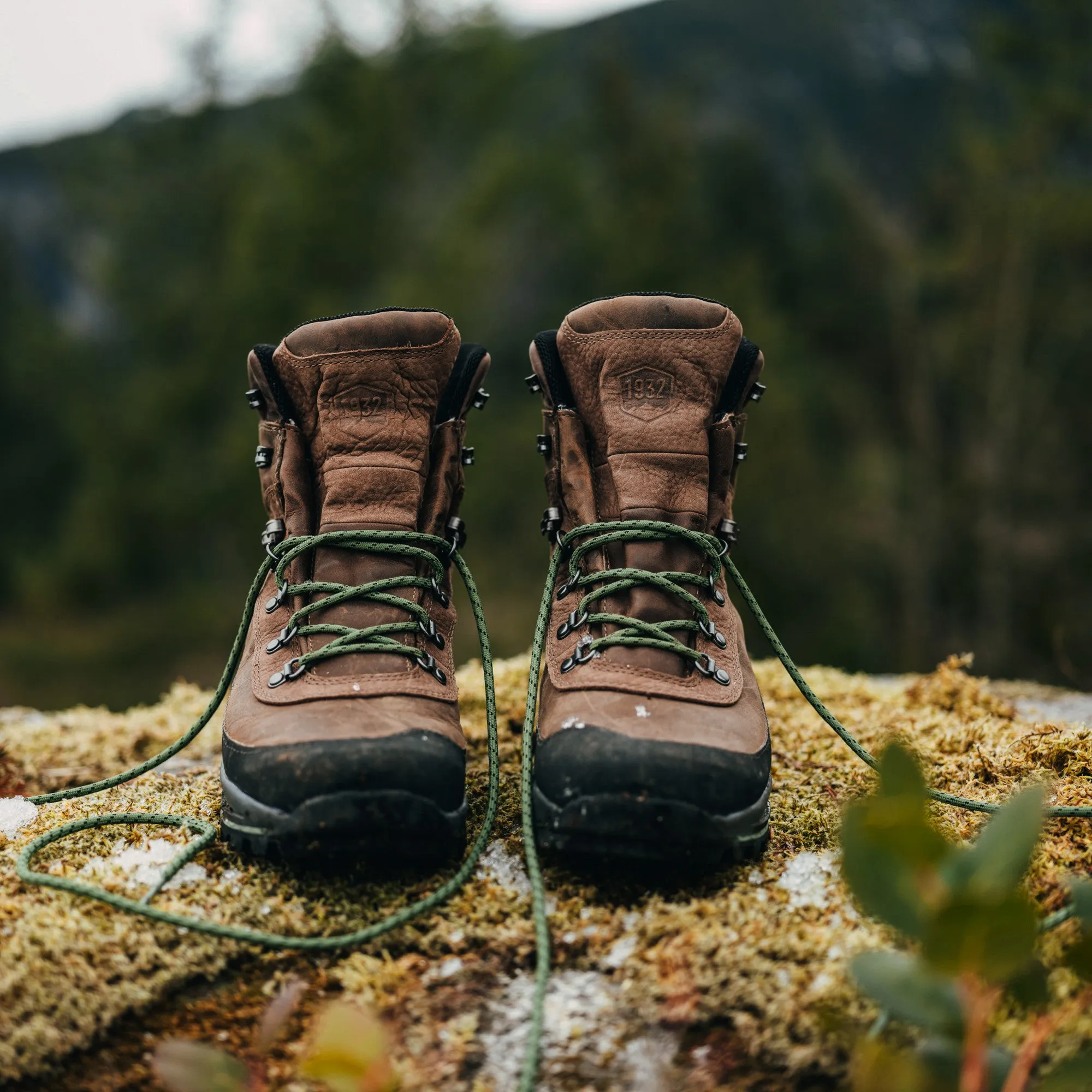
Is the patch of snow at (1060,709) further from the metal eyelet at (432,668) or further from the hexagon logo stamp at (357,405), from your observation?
the hexagon logo stamp at (357,405)

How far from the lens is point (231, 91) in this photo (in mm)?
16422

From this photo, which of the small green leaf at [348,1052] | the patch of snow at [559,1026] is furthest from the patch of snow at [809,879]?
the small green leaf at [348,1052]

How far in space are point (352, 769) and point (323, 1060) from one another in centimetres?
65

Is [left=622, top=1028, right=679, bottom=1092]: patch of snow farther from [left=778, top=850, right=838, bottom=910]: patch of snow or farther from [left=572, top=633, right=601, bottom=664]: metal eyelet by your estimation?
[left=572, top=633, right=601, bottom=664]: metal eyelet

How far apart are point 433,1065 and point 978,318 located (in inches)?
576

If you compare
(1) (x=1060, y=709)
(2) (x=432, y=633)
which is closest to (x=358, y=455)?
(2) (x=432, y=633)

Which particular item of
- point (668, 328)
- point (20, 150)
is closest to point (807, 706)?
point (668, 328)

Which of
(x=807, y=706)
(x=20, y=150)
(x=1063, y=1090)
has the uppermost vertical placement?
(x=20, y=150)

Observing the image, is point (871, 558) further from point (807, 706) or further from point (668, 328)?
point (668, 328)

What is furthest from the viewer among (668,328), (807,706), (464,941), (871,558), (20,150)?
(20,150)

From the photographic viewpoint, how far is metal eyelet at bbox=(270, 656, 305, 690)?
193 cm

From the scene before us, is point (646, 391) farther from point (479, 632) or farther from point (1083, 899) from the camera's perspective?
point (1083, 899)

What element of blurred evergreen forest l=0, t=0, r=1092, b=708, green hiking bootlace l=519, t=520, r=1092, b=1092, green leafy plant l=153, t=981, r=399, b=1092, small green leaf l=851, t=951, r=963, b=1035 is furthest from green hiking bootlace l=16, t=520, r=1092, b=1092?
blurred evergreen forest l=0, t=0, r=1092, b=708

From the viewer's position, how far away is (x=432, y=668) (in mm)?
2014
